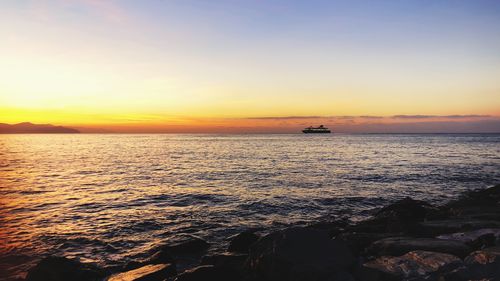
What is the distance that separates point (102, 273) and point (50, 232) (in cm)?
693

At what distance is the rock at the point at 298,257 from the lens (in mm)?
7301

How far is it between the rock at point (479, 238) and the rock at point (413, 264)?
8.35 ft

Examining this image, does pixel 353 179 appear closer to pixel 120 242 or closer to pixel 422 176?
pixel 422 176

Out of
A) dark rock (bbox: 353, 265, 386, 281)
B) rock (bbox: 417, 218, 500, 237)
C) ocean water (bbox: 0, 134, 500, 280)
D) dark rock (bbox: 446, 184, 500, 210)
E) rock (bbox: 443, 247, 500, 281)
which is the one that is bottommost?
ocean water (bbox: 0, 134, 500, 280)

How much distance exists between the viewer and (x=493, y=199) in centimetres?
1912

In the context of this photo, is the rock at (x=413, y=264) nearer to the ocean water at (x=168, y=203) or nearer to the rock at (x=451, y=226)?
the rock at (x=451, y=226)

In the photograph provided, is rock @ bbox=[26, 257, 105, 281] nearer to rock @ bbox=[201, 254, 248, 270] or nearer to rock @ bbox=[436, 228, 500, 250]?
rock @ bbox=[201, 254, 248, 270]

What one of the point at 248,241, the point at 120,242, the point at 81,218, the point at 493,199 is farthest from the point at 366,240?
the point at 81,218

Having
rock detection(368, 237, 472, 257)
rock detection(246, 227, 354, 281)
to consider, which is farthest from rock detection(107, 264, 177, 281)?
rock detection(368, 237, 472, 257)

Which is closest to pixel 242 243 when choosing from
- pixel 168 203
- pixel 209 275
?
pixel 209 275

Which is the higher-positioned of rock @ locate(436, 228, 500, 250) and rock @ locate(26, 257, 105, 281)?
rock @ locate(436, 228, 500, 250)

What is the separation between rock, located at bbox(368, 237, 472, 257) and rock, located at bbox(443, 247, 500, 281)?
1029 mm

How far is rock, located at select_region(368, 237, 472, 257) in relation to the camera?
8430 mm

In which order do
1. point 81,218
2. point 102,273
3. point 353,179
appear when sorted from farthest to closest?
point 353,179, point 81,218, point 102,273
